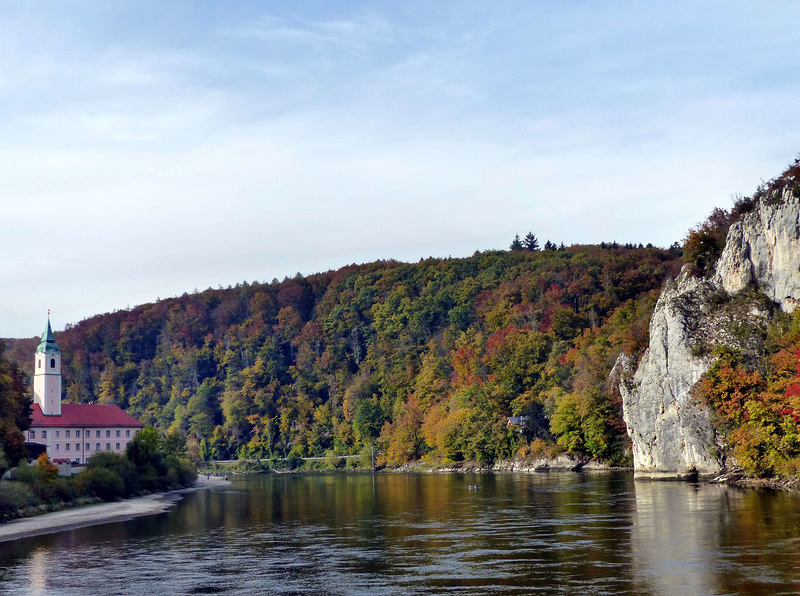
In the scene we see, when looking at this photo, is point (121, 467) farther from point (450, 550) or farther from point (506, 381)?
point (506, 381)

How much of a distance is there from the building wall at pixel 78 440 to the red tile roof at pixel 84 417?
1.86 feet

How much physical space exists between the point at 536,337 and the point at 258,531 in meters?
→ 96.1

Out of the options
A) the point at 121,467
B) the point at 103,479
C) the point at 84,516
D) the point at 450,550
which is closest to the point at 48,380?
the point at 121,467

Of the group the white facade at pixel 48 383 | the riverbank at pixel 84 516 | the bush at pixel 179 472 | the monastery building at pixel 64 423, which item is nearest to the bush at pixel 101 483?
the riverbank at pixel 84 516

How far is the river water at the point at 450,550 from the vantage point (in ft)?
105

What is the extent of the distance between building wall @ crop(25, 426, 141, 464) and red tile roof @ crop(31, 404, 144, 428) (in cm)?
57

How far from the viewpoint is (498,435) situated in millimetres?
130625

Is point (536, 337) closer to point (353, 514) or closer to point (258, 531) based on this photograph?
point (353, 514)

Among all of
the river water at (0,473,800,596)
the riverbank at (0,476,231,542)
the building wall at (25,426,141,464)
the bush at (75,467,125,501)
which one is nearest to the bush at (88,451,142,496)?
the riverbank at (0,476,231,542)

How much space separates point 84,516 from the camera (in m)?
64.0

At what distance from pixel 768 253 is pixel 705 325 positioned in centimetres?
894

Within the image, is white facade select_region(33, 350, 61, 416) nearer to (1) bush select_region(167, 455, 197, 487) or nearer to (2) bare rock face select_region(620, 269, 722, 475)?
(1) bush select_region(167, 455, 197, 487)

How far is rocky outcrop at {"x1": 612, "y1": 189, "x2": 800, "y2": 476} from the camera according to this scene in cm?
7319

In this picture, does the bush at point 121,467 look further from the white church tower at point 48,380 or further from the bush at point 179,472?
the white church tower at point 48,380
